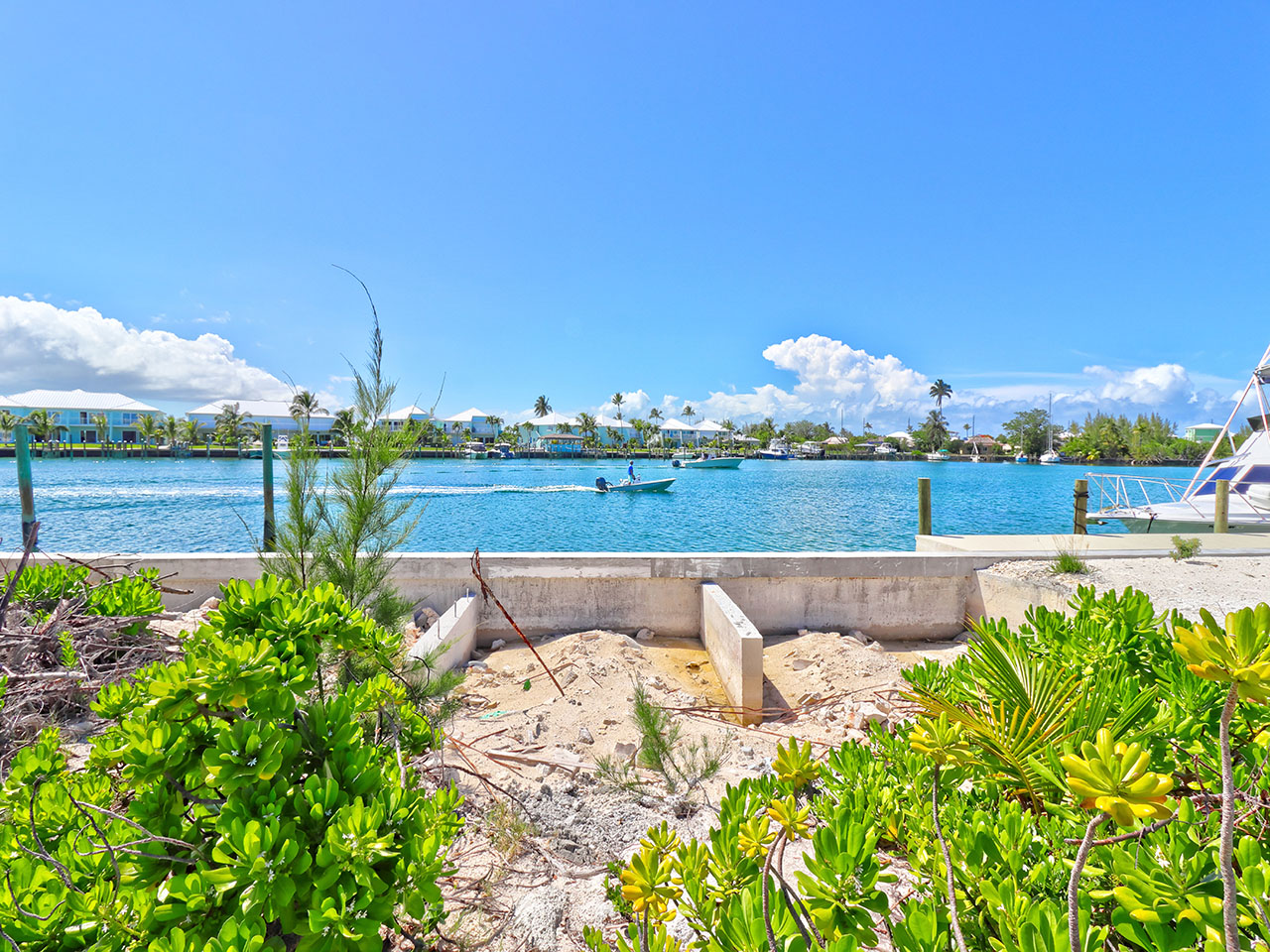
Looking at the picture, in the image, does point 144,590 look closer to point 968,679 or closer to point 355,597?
point 355,597

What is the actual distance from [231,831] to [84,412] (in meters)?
116

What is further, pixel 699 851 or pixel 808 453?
pixel 808 453

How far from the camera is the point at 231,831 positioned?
1148mm

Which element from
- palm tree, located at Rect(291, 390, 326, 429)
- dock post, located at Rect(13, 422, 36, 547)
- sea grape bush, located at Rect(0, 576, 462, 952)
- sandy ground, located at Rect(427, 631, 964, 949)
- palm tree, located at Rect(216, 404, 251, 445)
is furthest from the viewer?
palm tree, located at Rect(216, 404, 251, 445)

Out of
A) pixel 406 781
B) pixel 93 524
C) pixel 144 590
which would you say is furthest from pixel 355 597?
pixel 93 524

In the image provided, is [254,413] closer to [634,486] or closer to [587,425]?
[587,425]

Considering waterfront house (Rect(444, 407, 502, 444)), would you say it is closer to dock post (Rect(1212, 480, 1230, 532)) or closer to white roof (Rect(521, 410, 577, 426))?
white roof (Rect(521, 410, 577, 426))

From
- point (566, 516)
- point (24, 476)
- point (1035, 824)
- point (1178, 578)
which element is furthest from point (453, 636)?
point (566, 516)

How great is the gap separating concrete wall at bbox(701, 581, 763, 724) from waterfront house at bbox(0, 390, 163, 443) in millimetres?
104287

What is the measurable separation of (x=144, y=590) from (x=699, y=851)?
3.96 metres

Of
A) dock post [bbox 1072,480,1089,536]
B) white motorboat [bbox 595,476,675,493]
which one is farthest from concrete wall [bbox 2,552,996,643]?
white motorboat [bbox 595,476,675,493]

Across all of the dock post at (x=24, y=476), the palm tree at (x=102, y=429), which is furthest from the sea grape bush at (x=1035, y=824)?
the palm tree at (x=102, y=429)

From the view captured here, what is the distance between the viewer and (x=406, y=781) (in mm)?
1702

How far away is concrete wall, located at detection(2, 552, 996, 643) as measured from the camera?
5.98 meters
